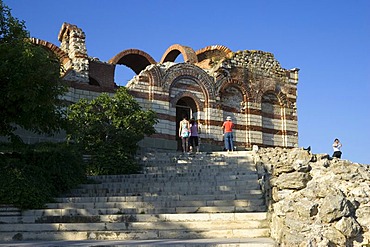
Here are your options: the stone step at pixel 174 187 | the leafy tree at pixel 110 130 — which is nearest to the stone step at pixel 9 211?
the stone step at pixel 174 187

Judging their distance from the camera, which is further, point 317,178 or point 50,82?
point 50,82

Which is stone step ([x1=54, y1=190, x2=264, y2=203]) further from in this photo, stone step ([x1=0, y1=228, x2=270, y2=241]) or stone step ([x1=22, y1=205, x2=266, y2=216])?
stone step ([x1=0, y1=228, x2=270, y2=241])

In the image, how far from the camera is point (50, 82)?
10.7 metres

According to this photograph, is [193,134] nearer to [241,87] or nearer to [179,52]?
[241,87]

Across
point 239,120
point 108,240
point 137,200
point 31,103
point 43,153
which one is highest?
point 239,120

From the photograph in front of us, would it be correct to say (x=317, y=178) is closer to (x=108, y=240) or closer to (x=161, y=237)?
(x=161, y=237)

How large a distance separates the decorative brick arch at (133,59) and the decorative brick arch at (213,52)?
10.5 ft

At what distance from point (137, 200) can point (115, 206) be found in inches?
24.2

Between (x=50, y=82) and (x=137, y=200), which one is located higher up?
(x=50, y=82)

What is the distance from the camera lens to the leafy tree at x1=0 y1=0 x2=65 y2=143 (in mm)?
10086

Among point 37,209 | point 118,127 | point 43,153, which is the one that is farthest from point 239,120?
point 37,209

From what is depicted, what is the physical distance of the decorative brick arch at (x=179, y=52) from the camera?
23.8 m

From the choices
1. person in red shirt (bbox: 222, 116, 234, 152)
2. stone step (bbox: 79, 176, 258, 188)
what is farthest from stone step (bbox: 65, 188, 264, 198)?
person in red shirt (bbox: 222, 116, 234, 152)

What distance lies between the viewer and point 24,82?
1005 centimetres
